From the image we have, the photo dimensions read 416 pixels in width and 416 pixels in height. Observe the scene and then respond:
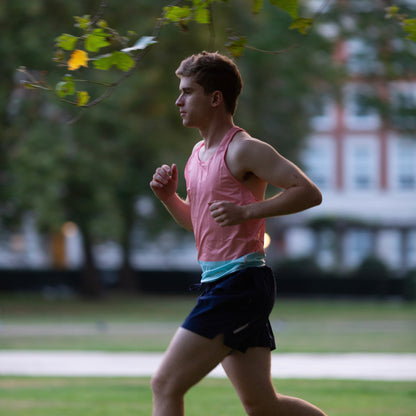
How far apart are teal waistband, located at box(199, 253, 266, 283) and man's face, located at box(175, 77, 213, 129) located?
2.05 ft

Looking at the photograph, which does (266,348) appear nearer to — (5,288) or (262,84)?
(262,84)

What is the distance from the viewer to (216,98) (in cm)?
376

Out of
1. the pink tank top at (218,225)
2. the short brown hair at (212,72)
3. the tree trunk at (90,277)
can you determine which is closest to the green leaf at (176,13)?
the short brown hair at (212,72)

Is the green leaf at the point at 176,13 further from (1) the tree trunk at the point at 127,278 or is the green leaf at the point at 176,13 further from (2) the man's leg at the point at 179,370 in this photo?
(1) the tree trunk at the point at 127,278

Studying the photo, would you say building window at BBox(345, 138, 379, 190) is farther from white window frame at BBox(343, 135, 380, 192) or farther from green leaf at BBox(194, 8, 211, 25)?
green leaf at BBox(194, 8, 211, 25)

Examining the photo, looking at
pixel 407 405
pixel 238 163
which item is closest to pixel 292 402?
pixel 238 163

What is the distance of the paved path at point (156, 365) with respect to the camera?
8.91 m

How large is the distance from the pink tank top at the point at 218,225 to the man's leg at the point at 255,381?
43 centimetres

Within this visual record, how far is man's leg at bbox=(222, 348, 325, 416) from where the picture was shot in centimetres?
362

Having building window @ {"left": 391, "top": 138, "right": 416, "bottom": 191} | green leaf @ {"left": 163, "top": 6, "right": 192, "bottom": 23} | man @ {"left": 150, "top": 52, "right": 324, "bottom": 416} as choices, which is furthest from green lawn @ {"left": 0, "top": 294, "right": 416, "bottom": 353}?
building window @ {"left": 391, "top": 138, "right": 416, "bottom": 191}

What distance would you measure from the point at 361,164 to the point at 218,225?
44.9m

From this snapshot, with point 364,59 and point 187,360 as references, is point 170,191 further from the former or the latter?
point 364,59

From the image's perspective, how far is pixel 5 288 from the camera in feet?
126

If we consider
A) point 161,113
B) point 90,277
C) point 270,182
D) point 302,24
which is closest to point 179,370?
point 270,182
